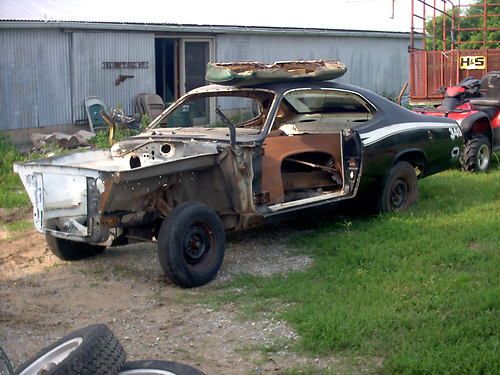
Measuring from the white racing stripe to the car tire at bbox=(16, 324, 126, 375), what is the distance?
4.72 meters

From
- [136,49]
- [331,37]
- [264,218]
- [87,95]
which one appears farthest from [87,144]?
[331,37]

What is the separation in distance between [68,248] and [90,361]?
12.0ft

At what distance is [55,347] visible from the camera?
4672mm

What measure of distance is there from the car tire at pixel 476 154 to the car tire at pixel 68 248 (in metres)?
6.19

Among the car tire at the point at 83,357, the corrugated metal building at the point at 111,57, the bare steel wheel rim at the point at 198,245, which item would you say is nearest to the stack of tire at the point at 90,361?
the car tire at the point at 83,357

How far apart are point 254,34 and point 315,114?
11.3 metres

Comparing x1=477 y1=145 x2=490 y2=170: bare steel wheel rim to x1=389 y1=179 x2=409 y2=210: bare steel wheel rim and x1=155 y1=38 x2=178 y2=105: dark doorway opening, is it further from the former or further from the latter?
x1=155 y1=38 x2=178 y2=105: dark doorway opening

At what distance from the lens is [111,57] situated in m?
17.1

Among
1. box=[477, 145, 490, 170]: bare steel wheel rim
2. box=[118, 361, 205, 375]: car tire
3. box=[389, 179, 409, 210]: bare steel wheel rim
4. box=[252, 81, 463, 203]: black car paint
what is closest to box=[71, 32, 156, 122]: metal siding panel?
box=[477, 145, 490, 170]: bare steel wheel rim

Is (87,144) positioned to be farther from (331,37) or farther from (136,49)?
(331,37)

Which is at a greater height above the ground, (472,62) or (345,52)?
(345,52)

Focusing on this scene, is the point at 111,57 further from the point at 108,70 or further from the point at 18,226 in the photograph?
the point at 18,226

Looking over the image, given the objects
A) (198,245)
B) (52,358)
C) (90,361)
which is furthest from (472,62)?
(90,361)

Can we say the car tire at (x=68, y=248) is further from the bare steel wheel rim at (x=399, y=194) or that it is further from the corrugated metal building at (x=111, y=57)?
the corrugated metal building at (x=111, y=57)
